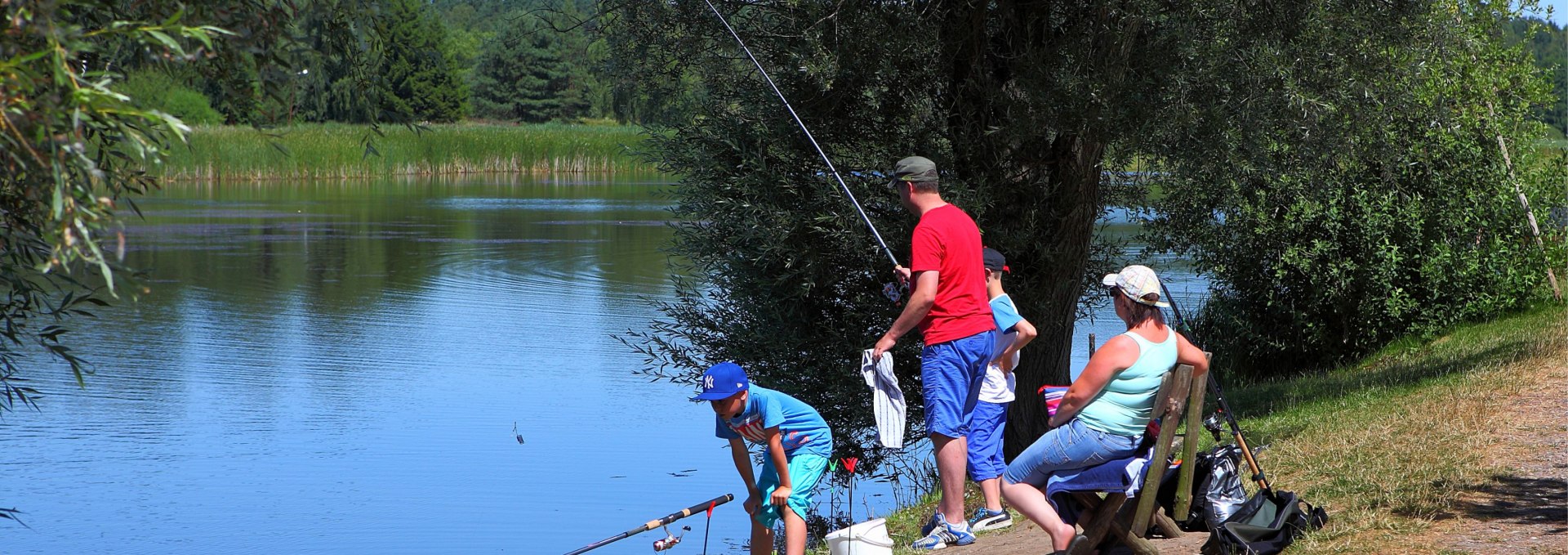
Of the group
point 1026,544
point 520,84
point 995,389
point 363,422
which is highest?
point 520,84

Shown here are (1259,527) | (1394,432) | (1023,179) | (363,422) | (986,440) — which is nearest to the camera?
(1259,527)

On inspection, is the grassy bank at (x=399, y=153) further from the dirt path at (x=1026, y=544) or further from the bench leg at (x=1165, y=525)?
the bench leg at (x=1165, y=525)

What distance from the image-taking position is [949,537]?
6.02m

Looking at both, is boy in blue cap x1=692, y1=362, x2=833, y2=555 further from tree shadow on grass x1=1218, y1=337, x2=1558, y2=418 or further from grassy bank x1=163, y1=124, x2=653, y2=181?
grassy bank x1=163, y1=124, x2=653, y2=181

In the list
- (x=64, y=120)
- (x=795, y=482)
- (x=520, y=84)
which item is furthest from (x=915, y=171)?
(x=520, y=84)

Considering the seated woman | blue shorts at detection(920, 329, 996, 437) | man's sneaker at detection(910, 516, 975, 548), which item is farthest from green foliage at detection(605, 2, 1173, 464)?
the seated woman

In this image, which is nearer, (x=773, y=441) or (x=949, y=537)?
(x=773, y=441)

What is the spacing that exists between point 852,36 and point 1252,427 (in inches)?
127

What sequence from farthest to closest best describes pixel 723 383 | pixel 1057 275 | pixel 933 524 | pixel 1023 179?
pixel 1057 275, pixel 1023 179, pixel 933 524, pixel 723 383

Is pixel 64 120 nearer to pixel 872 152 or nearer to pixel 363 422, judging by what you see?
pixel 872 152

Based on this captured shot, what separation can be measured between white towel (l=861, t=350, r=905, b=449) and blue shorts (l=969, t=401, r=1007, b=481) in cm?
32

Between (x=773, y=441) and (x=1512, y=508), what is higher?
(x=773, y=441)

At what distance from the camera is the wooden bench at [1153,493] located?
457cm

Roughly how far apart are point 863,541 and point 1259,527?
1.54m
